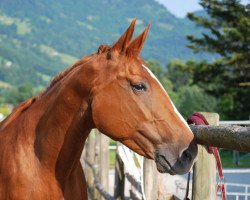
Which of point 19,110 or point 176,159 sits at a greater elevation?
point 19,110

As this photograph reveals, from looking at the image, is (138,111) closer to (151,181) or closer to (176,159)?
(176,159)

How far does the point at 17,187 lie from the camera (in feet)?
10.4

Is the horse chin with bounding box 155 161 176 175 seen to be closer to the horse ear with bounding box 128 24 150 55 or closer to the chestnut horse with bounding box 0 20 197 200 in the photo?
the chestnut horse with bounding box 0 20 197 200

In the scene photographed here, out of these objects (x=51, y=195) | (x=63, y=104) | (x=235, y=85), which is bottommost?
(x=51, y=195)

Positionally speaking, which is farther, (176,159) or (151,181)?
(151,181)

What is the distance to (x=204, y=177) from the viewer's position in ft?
9.84

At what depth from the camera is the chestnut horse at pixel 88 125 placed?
2912 mm

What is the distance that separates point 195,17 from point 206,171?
91.1 ft

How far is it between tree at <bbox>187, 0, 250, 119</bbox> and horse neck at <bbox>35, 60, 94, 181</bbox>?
24.6 m

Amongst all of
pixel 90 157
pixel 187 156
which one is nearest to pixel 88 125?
pixel 187 156

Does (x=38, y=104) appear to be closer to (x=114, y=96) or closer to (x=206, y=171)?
(x=114, y=96)

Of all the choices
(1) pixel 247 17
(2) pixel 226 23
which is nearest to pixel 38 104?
(1) pixel 247 17

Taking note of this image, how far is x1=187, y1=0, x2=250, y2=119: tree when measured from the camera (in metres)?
27.7

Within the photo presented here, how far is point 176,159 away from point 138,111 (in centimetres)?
34
